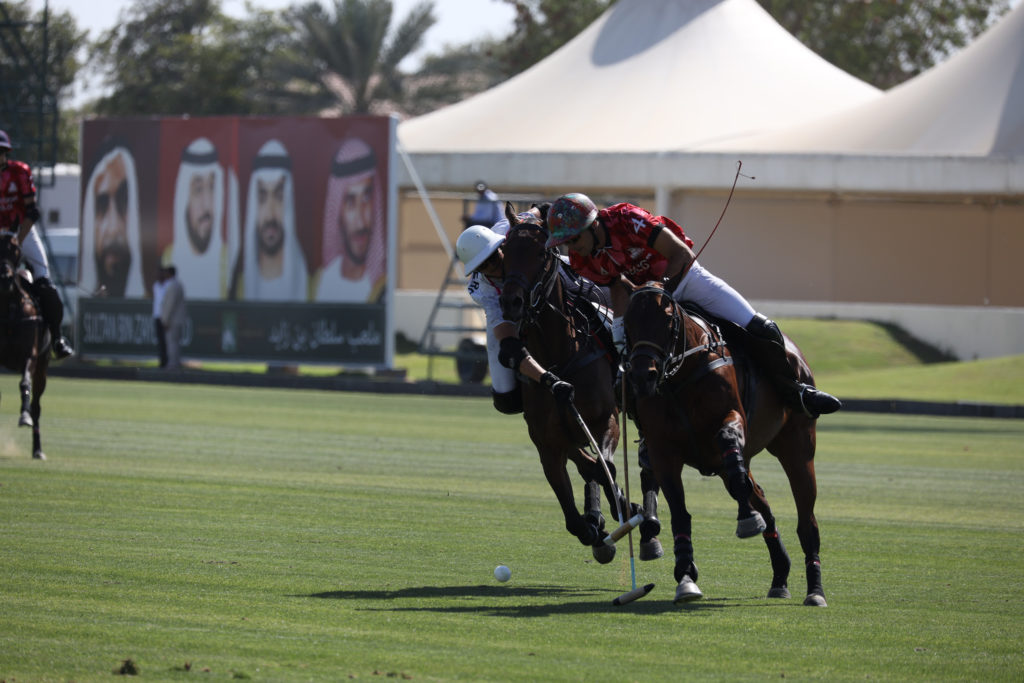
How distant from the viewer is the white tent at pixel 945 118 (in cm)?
4672

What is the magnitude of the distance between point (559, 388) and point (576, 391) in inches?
23.4

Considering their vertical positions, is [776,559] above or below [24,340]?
below

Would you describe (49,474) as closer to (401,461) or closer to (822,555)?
(401,461)

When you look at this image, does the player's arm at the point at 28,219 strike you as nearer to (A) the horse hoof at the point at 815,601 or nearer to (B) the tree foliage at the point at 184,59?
(A) the horse hoof at the point at 815,601

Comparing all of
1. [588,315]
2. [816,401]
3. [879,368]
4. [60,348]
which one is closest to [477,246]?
[588,315]

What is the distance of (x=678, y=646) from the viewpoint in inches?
332

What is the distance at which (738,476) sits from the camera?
31.2 ft

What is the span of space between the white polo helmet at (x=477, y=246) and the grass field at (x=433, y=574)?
6.73 feet

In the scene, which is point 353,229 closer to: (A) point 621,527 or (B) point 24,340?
(B) point 24,340

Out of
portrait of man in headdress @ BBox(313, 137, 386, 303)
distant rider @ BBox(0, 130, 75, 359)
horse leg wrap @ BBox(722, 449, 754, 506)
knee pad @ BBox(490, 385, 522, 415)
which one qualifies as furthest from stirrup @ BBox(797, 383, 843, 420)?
portrait of man in headdress @ BBox(313, 137, 386, 303)

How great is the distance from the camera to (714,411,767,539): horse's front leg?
9.38 m

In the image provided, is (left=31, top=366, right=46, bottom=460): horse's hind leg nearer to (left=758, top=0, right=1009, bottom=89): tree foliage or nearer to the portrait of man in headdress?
the portrait of man in headdress

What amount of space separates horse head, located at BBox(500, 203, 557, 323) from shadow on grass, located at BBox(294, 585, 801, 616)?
1.70 metres

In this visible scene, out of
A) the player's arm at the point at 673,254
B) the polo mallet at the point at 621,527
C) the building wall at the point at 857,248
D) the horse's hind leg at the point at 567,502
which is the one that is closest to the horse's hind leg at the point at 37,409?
the horse's hind leg at the point at 567,502
